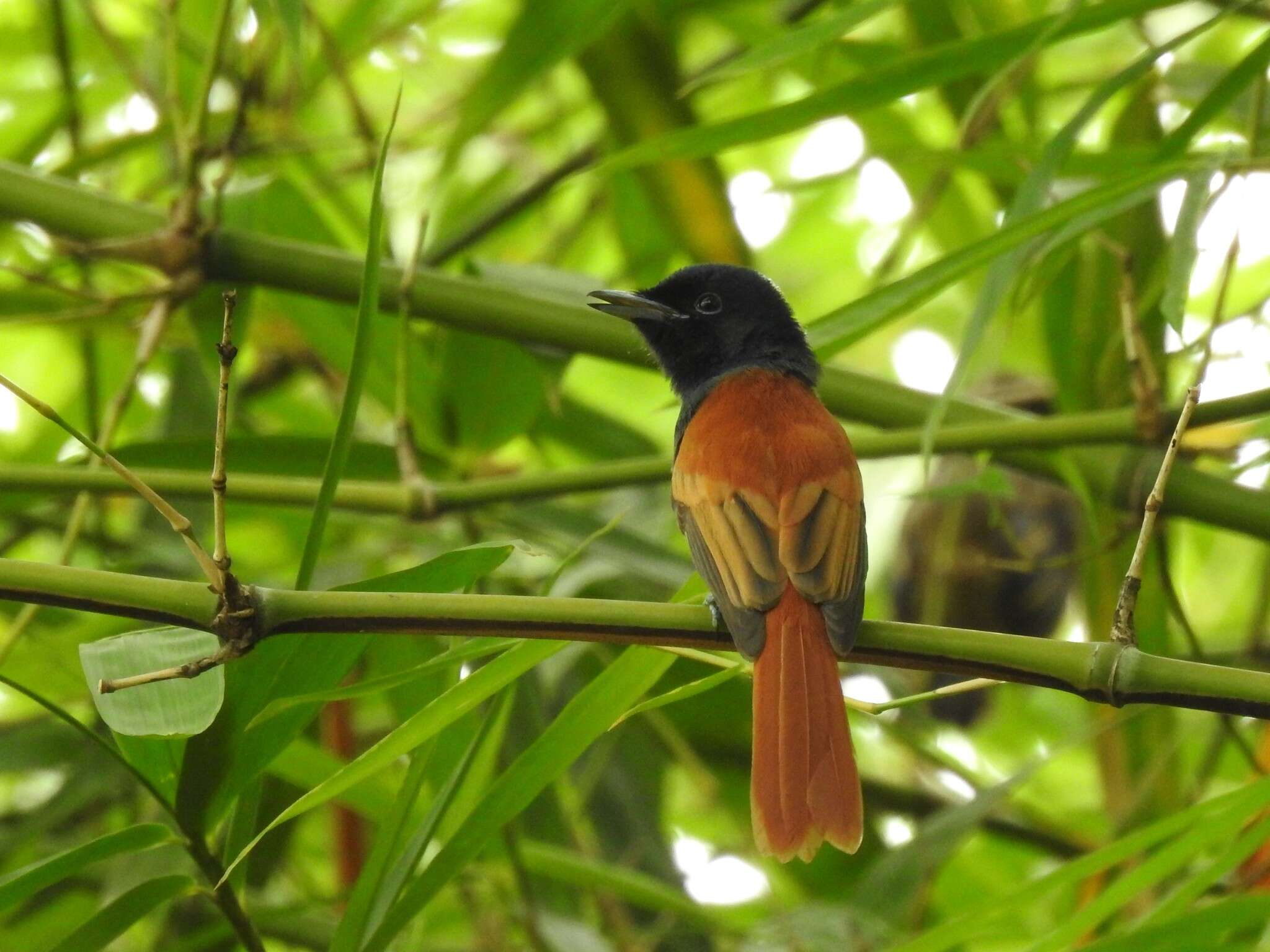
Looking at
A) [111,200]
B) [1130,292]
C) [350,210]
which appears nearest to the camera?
[1130,292]

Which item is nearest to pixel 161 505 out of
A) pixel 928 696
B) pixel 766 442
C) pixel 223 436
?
pixel 223 436

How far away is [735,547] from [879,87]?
2.33 ft

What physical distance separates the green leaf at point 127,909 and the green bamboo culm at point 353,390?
1.15 ft

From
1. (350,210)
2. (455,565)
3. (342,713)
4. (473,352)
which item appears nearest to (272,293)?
(473,352)

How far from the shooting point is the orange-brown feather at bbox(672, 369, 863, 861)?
1.79 meters

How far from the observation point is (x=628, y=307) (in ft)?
9.09

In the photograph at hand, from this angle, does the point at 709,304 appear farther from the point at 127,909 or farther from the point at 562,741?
the point at 127,909

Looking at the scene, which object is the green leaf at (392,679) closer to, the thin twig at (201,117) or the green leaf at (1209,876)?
the green leaf at (1209,876)

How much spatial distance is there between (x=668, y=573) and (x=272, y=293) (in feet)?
3.07

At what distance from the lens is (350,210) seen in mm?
3416

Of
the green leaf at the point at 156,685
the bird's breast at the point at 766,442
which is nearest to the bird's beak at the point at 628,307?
the bird's breast at the point at 766,442

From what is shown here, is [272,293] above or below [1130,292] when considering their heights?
above

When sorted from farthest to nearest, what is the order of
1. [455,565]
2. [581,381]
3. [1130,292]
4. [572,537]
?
[581,381] < [572,537] < [1130,292] < [455,565]

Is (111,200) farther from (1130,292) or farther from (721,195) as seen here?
(1130,292)
